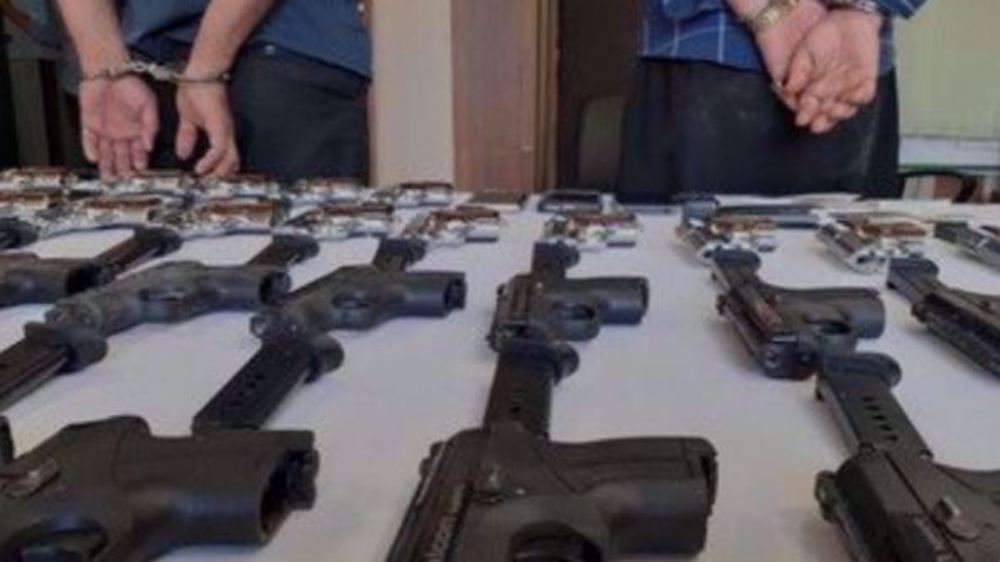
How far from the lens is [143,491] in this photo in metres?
0.33

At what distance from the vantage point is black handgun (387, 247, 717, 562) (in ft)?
0.99

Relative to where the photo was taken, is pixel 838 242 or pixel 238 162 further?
pixel 238 162

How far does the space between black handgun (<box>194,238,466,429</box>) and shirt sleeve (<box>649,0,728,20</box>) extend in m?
0.44

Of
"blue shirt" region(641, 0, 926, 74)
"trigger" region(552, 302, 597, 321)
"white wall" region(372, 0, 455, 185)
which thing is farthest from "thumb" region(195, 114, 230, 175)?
"white wall" region(372, 0, 455, 185)

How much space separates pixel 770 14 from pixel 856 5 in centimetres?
8

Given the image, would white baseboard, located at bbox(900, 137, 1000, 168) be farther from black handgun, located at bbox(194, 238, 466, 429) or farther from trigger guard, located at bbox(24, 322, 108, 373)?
trigger guard, located at bbox(24, 322, 108, 373)

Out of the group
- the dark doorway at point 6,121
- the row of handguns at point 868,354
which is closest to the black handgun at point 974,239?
the row of handguns at point 868,354

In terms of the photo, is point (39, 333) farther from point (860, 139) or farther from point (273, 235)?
point (860, 139)

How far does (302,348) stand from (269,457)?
0.15m

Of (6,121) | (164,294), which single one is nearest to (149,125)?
(164,294)

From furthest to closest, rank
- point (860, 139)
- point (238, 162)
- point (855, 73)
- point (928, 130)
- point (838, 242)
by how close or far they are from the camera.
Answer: point (928, 130) → point (238, 162) → point (860, 139) → point (855, 73) → point (838, 242)

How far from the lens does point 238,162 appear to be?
122 cm

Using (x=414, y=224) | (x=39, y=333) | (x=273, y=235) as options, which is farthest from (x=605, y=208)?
(x=39, y=333)

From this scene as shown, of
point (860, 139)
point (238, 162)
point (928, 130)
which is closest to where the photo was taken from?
point (860, 139)
